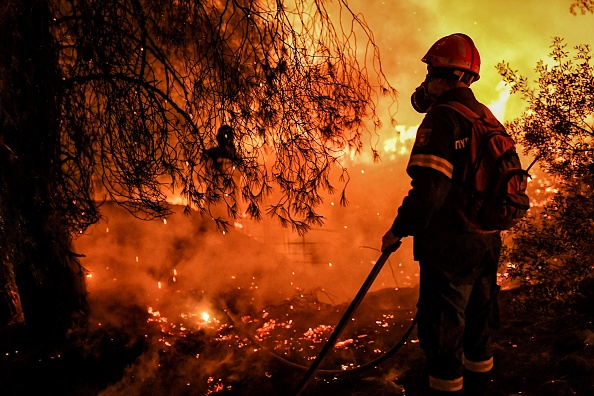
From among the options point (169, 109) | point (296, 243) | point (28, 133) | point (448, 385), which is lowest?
point (448, 385)

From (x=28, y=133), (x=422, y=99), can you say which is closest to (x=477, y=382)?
(x=422, y=99)

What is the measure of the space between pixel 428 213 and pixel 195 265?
21.6ft

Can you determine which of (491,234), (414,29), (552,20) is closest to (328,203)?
(414,29)

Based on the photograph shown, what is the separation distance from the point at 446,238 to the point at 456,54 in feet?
3.66

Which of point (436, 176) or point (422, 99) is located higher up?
point (422, 99)

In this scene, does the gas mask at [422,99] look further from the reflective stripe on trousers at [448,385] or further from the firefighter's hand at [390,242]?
the reflective stripe on trousers at [448,385]

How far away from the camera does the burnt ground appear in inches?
157

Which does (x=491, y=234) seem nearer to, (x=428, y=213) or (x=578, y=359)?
(x=428, y=213)

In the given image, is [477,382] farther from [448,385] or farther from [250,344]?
[250,344]

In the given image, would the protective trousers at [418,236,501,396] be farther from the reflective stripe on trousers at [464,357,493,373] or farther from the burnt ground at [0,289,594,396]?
the burnt ground at [0,289,594,396]

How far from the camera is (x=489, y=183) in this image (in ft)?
8.50

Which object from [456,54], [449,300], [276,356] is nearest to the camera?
[449,300]

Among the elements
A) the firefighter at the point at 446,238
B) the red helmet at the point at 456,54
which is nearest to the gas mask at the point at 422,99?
the firefighter at the point at 446,238

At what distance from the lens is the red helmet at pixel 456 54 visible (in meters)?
2.78
